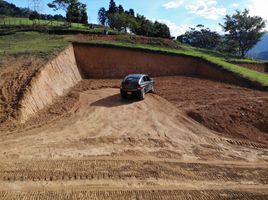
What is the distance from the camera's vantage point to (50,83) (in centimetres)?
2316

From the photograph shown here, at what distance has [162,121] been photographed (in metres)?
19.5

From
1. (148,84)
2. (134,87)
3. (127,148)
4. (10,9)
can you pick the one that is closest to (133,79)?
(134,87)

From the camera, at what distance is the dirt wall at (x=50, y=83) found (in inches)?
751

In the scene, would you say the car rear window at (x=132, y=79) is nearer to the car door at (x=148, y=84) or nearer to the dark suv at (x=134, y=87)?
the dark suv at (x=134, y=87)

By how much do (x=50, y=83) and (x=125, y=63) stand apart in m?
12.2

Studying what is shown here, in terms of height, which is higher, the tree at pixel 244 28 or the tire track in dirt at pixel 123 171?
the tree at pixel 244 28

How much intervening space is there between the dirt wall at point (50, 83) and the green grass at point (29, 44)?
1165 millimetres

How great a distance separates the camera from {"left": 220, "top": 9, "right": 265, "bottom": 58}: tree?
60438 millimetres

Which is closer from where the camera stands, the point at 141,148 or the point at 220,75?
the point at 141,148

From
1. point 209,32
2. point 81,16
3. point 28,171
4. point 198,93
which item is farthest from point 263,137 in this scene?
point 209,32

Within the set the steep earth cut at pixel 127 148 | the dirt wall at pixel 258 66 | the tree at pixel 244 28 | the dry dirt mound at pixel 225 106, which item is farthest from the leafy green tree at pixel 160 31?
the steep earth cut at pixel 127 148

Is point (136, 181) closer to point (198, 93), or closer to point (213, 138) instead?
point (213, 138)

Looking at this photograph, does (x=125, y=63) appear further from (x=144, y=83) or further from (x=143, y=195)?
(x=143, y=195)

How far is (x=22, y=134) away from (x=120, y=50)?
1960cm
